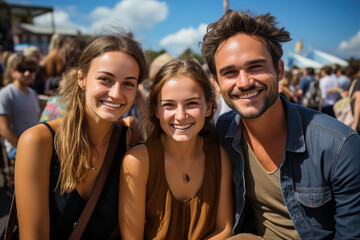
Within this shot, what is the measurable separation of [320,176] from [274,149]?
1.15ft

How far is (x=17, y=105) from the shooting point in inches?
130

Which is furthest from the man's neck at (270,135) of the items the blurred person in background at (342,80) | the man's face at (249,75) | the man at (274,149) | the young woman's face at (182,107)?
the blurred person in background at (342,80)

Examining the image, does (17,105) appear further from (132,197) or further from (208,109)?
(208,109)

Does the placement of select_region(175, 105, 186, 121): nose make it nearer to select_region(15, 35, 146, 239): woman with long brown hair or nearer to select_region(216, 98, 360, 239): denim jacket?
select_region(15, 35, 146, 239): woman with long brown hair

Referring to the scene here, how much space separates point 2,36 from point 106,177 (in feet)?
46.7

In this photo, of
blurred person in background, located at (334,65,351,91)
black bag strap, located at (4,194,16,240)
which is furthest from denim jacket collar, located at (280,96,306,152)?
blurred person in background, located at (334,65,351,91)

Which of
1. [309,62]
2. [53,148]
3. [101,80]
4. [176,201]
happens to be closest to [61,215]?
[53,148]

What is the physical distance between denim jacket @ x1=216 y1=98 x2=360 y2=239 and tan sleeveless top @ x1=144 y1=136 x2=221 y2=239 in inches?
13.3

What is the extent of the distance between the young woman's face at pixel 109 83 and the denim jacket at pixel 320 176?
1.10 metres

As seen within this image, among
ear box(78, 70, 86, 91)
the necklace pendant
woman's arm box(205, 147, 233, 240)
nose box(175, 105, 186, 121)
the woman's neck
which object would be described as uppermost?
ear box(78, 70, 86, 91)

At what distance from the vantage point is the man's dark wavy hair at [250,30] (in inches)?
71.7

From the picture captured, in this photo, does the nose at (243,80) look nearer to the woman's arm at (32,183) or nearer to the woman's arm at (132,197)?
the woman's arm at (132,197)

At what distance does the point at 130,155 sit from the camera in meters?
1.85

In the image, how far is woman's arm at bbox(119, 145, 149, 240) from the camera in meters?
1.78
